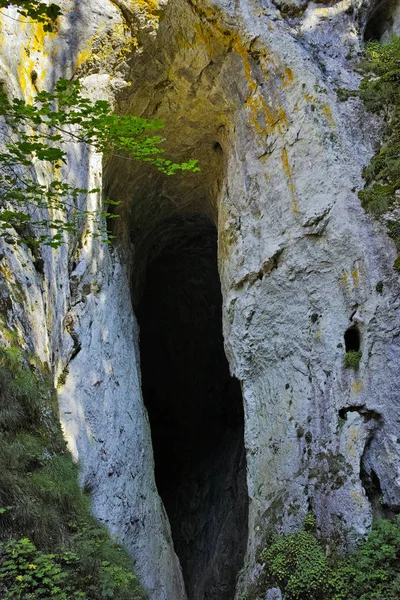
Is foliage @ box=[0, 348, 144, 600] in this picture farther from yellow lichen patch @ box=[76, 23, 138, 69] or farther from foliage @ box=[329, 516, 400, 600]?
yellow lichen patch @ box=[76, 23, 138, 69]

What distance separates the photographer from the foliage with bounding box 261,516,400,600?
213 inches

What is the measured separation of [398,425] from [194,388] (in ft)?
31.4

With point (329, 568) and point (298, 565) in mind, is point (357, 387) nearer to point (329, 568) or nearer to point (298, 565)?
point (329, 568)

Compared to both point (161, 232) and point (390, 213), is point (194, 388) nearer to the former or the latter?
point (161, 232)

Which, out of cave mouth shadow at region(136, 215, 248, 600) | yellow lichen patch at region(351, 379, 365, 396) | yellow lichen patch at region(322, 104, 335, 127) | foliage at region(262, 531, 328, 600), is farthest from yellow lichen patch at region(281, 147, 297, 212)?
foliage at region(262, 531, 328, 600)

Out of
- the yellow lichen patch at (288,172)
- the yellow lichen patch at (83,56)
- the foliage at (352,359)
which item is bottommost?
the foliage at (352,359)

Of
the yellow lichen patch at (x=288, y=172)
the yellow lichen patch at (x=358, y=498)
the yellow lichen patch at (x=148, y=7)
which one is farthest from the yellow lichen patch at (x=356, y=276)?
the yellow lichen patch at (x=148, y=7)

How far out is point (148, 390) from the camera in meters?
15.7

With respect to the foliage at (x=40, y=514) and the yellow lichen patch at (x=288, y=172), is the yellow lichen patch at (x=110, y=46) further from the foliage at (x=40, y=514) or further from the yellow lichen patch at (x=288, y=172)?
the foliage at (x=40, y=514)

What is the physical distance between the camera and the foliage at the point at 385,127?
7625 millimetres

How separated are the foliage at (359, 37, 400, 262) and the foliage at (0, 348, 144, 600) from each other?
552 centimetres

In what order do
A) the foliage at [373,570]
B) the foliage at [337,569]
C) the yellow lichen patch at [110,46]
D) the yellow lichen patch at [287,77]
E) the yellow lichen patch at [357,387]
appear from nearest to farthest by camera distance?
the foliage at [373,570]
the foliage at [337,569]
the yellow lichen patch at [357,387]
the yellow lichen patch at [287,77]
the yellow lichen patch at [110,46]

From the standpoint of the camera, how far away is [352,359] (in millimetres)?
7102

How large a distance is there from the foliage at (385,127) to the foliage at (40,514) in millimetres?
5517
